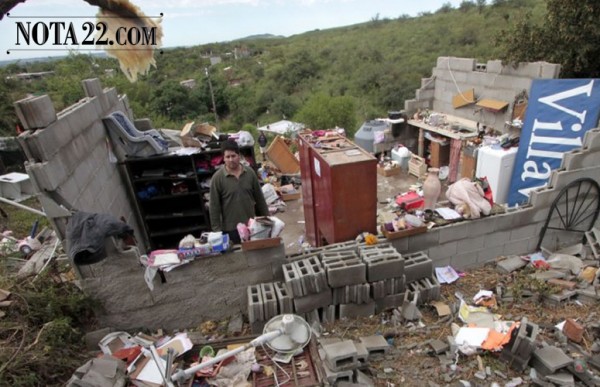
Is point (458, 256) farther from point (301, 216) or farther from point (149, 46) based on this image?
point (149, 46)

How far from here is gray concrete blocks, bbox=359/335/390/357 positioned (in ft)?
11.8

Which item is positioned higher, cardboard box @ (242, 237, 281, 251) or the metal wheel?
cardboard box @ (242, 237, 281, 251)

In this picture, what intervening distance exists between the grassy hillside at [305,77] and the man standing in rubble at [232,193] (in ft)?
50.0

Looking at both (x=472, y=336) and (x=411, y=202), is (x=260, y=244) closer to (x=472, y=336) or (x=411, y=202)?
(x=472, y=336)

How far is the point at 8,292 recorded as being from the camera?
3.80m

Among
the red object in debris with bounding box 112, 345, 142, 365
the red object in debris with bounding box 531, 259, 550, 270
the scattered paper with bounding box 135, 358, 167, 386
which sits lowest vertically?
the red object in debris with bounding box 531, 259, 550, 270

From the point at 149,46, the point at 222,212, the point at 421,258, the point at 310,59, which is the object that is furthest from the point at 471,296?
the point at 310,59

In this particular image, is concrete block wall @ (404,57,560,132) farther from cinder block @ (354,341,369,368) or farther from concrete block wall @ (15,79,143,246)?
concrete block wall @ (15,79,143,246)

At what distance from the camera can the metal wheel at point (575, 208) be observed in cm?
515

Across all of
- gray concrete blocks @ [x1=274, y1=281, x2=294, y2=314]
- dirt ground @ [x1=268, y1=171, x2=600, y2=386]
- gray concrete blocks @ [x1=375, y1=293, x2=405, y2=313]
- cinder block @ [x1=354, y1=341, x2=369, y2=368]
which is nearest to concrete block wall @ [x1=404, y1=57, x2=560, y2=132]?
dirt ground @ [x1=268, y1=171, x2=600, y2=386]

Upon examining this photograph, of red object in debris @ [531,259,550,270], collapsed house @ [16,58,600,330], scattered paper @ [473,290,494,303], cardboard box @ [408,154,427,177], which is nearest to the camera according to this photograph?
collapsed house @ [16,58,600,330]

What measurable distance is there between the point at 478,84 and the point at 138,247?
9.07 metres

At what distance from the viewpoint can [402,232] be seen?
4.44 m

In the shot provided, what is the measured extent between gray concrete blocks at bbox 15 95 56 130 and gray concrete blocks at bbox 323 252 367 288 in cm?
365
